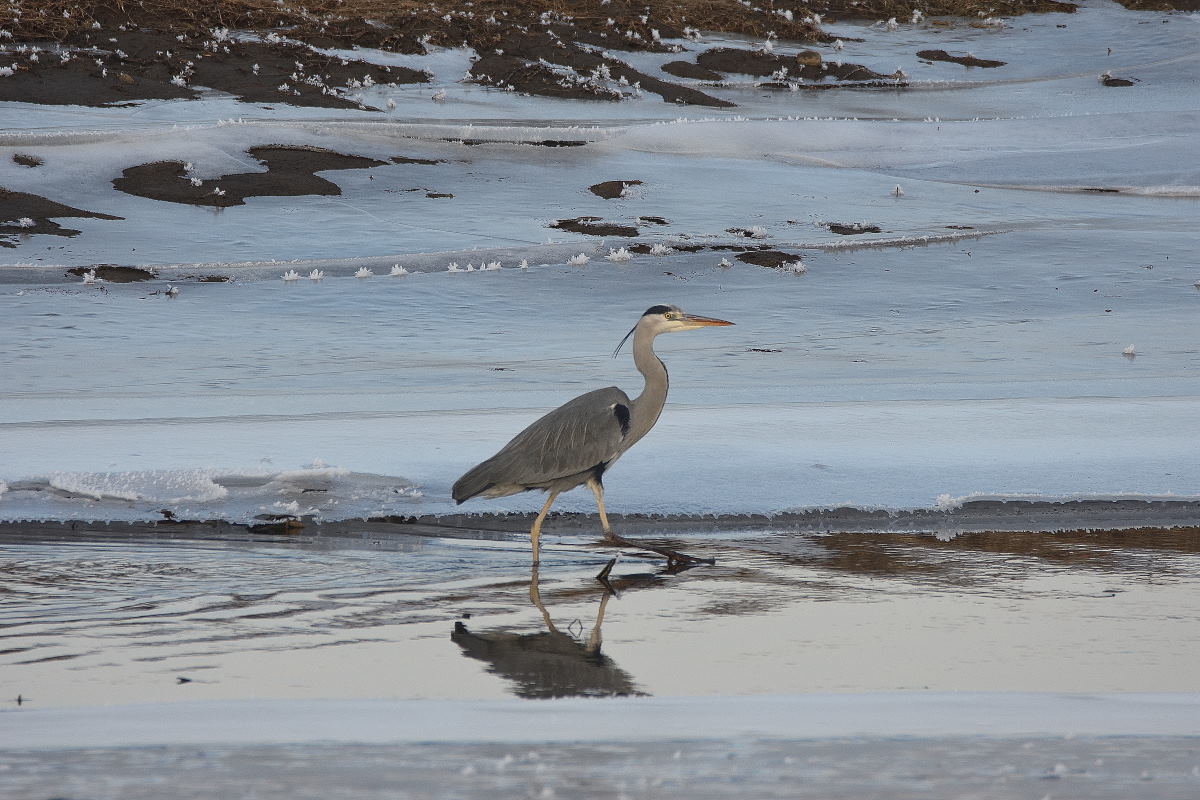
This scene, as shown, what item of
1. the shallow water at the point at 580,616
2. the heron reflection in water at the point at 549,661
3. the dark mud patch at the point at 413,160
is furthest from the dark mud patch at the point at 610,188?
the heron reflection in water at the point at 549,661

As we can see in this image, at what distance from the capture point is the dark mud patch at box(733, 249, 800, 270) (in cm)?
1634

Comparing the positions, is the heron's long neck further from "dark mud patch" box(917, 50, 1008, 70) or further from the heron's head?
"dark mud patch" box(917, 50, 1008, 70)

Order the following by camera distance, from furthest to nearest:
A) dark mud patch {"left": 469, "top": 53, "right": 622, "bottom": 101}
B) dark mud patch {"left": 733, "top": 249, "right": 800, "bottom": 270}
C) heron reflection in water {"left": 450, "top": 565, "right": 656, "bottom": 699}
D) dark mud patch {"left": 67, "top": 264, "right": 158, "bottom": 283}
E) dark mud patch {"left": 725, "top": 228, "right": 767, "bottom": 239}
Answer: dark mud patch {"left": 469, "top": 53, "right": 622, "bottom": 101} < dark mud patch {"left": 725, "top": 228, "right": 767, "bottom": 239} < dark mud patch {"left": 733, "top": 249, "right": 800, "bottom": 270} < dark mud patch {"left": 67, "top": 264, "right": 158, "bottom": 283} < heron reflection in water {"left": 450, "top": 565, "right": 656, "bottom": 699}

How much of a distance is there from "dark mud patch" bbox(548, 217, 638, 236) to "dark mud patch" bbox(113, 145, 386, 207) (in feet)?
9.85

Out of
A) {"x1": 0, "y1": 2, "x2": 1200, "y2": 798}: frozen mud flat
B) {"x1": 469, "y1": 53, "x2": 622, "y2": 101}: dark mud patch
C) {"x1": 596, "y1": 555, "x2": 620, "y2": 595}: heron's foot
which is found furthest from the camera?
{"x1": 469, "y1": 53, "x2": 622, "y2": 101}: dark mud patch

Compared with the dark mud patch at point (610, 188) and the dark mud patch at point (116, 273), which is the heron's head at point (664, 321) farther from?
the dark mud patch at point (610, 188)

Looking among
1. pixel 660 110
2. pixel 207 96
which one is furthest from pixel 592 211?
pixel 207 96

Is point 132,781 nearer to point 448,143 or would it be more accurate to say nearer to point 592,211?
point 592,211

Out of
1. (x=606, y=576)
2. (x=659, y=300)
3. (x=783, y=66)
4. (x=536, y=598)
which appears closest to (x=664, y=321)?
(x=606, y=576)

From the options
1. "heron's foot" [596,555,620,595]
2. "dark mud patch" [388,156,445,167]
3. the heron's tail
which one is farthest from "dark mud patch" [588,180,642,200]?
"heron's foot" [596,555,620,595]

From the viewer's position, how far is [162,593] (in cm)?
651

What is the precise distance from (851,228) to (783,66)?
26.6 ft

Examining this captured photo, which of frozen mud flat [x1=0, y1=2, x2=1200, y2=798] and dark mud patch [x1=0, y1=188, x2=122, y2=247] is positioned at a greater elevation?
dark mud patch [x1=0, y1=188, x2=122, y2=247]

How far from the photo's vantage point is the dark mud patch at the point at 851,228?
1753 centimetres
